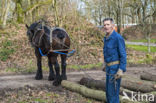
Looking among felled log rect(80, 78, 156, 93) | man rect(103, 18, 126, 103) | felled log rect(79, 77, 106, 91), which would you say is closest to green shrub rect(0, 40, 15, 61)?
felled log rect(79, 77, 106, 91)

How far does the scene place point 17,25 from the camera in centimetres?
1739

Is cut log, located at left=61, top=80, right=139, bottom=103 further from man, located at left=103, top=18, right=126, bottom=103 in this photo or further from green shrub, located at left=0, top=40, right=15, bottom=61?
green shrub, located at left=0, top=40, right=15, bottom=61

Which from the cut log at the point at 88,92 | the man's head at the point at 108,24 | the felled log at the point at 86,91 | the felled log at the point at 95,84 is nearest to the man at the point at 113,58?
the man's head at the point at 108,24

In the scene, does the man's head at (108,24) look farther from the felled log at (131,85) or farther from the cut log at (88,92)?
the felled log at (131,85)

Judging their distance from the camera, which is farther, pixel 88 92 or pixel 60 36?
pixel 60 36

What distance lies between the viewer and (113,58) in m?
4.35

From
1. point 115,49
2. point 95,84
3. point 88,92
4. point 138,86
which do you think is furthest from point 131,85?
point 115,49

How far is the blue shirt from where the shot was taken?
4188 millimetres

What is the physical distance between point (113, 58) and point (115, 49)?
215mm

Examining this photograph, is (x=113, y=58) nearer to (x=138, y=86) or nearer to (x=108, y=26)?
(x=108, y=26)

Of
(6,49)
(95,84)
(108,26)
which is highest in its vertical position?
(108,26)

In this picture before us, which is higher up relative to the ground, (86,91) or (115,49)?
(115,49)

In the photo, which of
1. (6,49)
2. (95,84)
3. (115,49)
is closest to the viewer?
(115,49)

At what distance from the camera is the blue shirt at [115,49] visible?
13.7 feet
